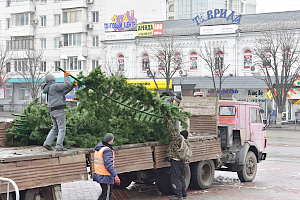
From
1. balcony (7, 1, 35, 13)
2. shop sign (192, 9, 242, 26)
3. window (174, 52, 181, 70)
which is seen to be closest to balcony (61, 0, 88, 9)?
balcony (7, 1, 35, 13)

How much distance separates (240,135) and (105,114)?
4.87 m

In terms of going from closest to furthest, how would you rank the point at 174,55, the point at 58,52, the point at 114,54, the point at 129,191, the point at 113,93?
1. the point at 113,93
2. the point at 129,191
3. the point at 174,55
4. the point at 114,54
5. the point at 58,52

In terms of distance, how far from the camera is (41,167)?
20.9 ft

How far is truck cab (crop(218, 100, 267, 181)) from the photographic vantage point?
11.2 m

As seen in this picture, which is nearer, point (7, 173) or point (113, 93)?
point (7, 173)

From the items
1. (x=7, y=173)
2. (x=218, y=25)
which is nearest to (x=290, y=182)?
(x=7, y=173)

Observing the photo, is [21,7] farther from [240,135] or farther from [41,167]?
[41,167]

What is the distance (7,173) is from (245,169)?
7362 mm

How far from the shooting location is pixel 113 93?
7.96m

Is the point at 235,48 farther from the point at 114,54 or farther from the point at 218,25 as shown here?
the point at 114,54

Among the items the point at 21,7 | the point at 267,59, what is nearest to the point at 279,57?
the point at 267,59

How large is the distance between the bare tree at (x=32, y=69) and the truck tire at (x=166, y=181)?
3605 cm

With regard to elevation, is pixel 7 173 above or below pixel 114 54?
below

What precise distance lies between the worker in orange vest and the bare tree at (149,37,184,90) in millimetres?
30235
